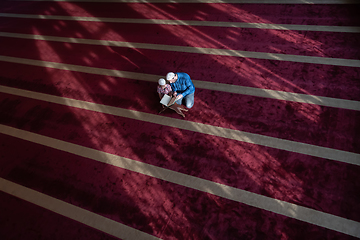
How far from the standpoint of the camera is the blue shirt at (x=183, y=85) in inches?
137

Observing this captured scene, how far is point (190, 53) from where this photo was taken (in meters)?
4.82

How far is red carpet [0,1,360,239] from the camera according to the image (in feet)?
9.73

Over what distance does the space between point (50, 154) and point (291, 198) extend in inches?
164

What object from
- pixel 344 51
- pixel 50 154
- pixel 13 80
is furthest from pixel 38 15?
pixel 344 51

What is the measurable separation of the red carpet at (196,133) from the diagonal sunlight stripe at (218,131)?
0.24ft

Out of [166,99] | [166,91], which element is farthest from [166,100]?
[166,91]

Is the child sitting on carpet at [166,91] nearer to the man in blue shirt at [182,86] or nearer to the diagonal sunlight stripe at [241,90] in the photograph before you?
the man in blue shirt at [182,86]

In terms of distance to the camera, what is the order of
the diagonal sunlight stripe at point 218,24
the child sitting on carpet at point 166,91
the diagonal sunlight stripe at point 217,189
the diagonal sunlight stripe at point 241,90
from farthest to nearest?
the diagonal sunlight stripe at point 218,24 < the diagonal sunlight stripe at point 241,90 < the child sitting on carpet at point 166,91 < the diagonal sunlight stripe at point 217,189

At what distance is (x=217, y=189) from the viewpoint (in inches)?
124

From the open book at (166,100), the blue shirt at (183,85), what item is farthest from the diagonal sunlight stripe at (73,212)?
the blue shirt at (183,85)

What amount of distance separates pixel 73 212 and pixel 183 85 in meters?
2.69

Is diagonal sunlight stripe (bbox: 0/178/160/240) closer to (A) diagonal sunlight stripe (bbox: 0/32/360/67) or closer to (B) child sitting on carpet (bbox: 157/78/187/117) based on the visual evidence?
(B) child sitting on carpet (bbox: 157/78/187/117)

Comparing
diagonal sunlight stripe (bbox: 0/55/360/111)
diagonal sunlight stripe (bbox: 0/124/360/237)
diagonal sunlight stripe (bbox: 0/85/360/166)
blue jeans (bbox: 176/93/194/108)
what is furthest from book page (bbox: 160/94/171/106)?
diagonal sunlight stripe (bbox: 0/124/360/237)

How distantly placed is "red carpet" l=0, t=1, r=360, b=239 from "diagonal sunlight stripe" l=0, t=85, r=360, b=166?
7 centimetres
